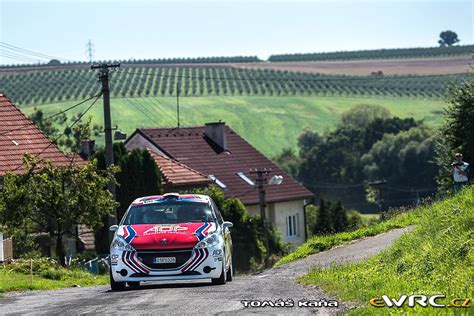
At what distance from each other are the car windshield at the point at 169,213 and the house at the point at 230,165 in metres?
46.1

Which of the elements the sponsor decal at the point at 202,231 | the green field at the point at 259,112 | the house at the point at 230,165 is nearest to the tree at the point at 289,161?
the green field at the point at 259,112

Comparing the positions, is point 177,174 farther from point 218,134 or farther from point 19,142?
point 19,142

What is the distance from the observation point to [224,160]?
249 feet

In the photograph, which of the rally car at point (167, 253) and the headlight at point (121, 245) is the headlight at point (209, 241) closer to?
the rally car at point (167, 253)

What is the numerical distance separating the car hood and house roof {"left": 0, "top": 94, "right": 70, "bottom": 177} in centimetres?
2394

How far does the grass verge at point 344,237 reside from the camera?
30688 millimetres

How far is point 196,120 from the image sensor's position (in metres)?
140

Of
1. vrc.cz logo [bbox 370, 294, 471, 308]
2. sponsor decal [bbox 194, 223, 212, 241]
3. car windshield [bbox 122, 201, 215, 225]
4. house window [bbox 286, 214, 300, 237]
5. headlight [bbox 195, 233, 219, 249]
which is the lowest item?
house window [bbox 286, 214, 300, 237]

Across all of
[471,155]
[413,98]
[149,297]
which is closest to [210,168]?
[471,155]

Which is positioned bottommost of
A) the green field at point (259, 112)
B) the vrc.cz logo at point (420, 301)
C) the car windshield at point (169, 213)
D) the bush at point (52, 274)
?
the bush at point (52, 274)

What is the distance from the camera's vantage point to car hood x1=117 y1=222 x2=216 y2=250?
20.8 m

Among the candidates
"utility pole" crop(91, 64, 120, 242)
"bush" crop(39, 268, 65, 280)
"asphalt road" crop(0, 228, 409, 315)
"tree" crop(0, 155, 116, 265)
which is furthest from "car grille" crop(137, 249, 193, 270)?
"utility pole" crop(91, 64, 120, 242)

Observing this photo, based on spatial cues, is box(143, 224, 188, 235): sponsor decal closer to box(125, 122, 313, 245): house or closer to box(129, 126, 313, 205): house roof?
box(125, 122, 313, 245): house

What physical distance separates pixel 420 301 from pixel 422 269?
414 centimetres
